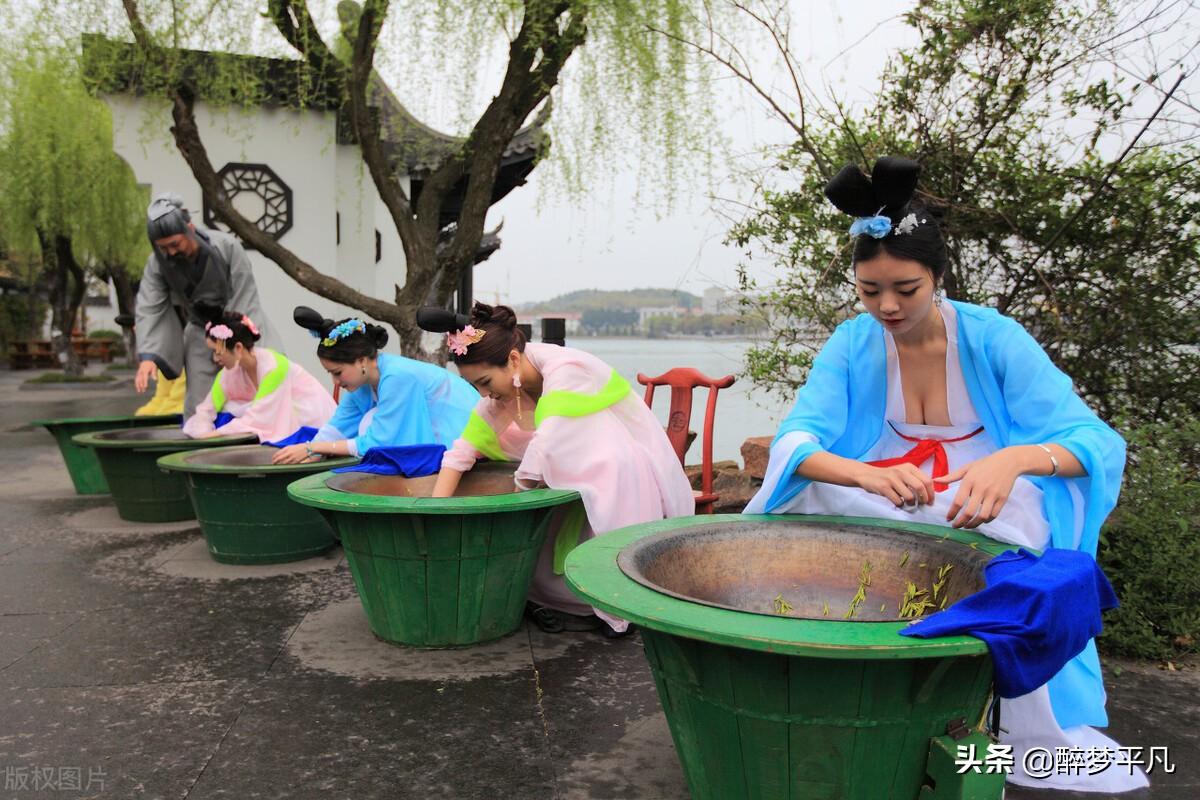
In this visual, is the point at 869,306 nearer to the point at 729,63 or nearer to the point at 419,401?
the point at 729,63

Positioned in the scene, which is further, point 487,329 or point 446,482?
point 446,482

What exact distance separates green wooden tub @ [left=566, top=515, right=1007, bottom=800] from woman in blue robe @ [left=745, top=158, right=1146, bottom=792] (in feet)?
0.82

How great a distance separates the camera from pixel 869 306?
2.43 metres

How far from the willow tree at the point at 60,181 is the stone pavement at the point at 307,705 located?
510 inches

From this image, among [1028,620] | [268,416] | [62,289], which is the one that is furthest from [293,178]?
[62,289]

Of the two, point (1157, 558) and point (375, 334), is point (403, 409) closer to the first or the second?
point (375, 334)

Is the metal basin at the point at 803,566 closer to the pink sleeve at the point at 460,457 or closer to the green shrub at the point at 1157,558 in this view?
the green shrub at the point at 1157,558

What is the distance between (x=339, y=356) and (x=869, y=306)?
3016mm

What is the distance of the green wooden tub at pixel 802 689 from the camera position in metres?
1.58

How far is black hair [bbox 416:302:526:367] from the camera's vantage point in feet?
11.7

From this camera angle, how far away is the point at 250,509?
15.6 feet

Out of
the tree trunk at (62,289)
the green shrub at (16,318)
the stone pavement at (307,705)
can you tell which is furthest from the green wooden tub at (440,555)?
the green shrub at (16,318)

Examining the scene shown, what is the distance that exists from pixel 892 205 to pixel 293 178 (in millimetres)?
9436

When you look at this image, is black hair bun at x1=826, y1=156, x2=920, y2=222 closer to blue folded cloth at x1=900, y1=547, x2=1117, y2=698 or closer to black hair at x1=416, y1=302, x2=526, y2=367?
blue folded cloth at x1=900, y1=547, x2=1117, y2=698
